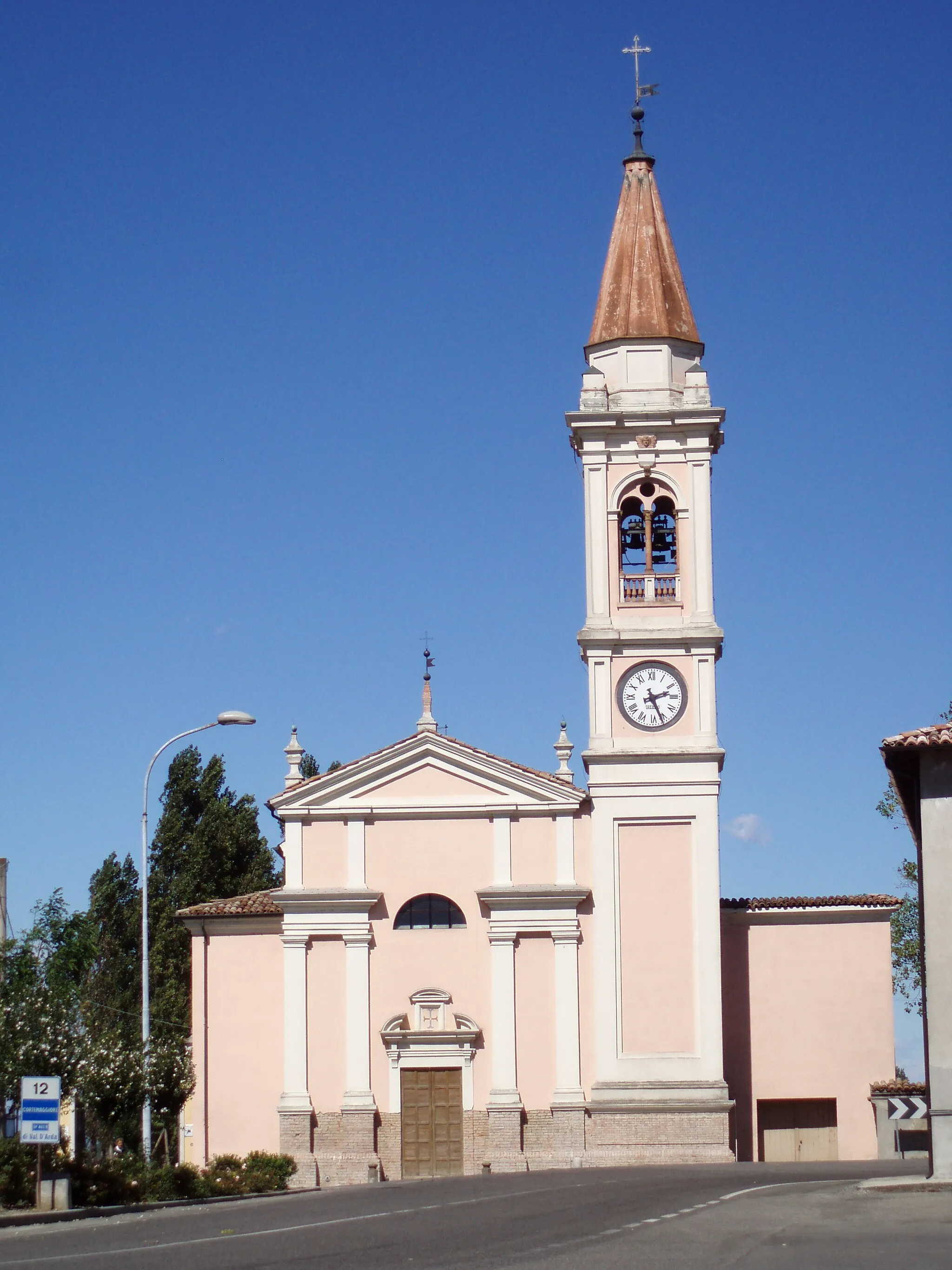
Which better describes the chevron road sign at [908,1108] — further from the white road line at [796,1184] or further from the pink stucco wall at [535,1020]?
the pink stucco wall at [535,1020]

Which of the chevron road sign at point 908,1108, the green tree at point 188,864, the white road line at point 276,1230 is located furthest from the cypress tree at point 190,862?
the chevron road sign at point 908,1108

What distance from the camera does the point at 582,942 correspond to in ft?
A: 119

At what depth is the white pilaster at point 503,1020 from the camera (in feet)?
117

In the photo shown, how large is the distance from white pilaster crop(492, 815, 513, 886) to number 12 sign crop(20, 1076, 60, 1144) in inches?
583

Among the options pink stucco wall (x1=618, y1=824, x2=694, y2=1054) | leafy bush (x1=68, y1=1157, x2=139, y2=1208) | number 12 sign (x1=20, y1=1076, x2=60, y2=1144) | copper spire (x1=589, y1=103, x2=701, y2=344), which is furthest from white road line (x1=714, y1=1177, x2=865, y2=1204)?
copper spire (x1=589, y1=103, x2=701, y2=344)

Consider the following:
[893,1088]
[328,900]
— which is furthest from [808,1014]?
[328,900]

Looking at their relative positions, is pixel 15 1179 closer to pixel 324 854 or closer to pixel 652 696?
pixel 324 854

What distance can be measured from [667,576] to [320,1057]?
1216 cm

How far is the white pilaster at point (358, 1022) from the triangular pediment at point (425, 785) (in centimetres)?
276

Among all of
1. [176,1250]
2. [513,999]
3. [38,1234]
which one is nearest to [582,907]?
[513,999]

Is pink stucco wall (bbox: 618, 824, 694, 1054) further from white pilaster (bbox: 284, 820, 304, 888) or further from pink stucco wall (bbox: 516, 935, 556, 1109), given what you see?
white pilaster (bbox: 284, 820, 304, 888)

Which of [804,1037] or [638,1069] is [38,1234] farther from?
[804,1037]

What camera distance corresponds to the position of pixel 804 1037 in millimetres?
36750

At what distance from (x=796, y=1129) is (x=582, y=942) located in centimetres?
590
